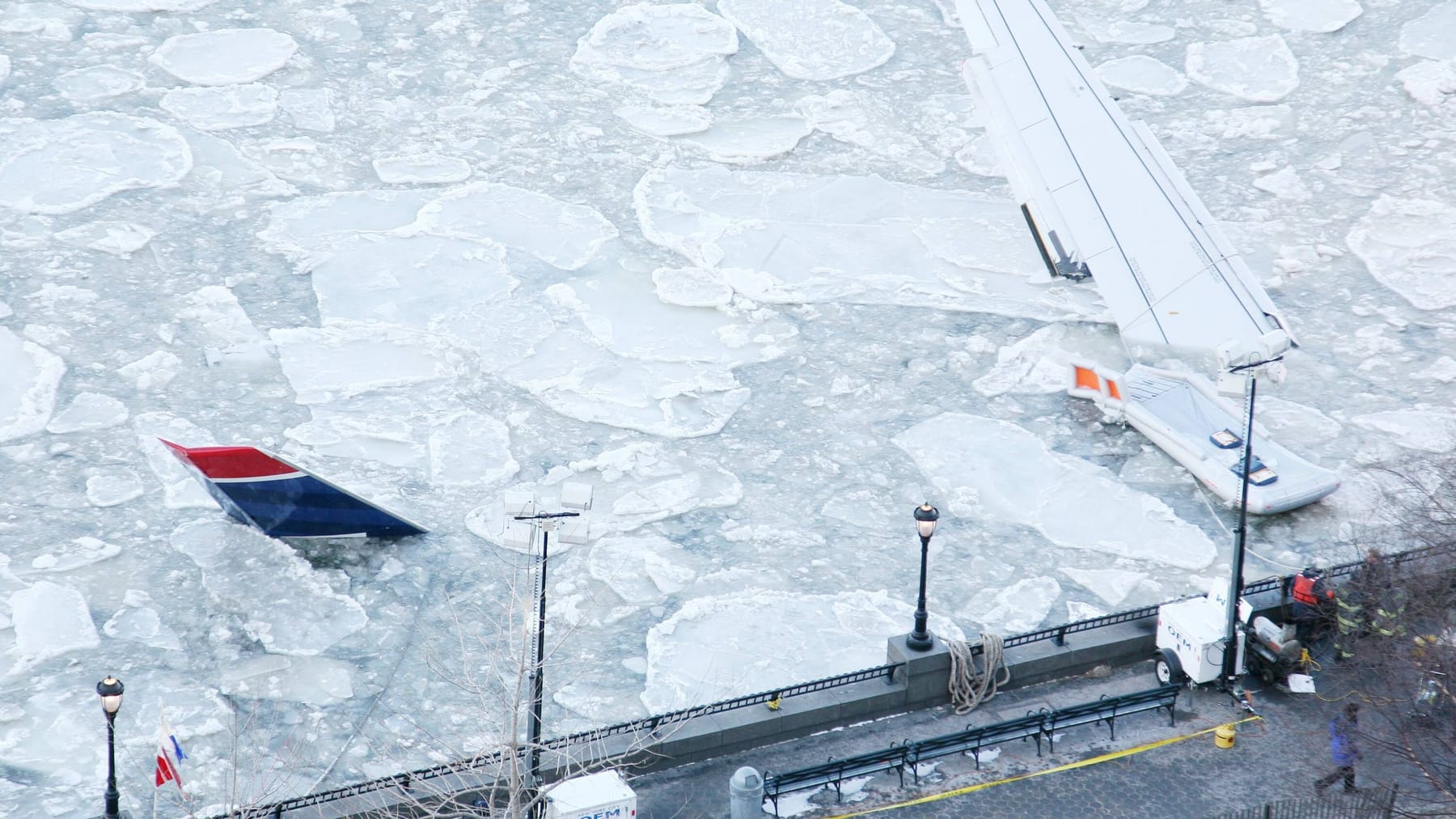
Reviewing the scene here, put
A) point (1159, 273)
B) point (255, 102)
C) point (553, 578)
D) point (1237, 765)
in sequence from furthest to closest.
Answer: point (255, 102), point (1159, 273), point (553, 578), point (1237, 765)

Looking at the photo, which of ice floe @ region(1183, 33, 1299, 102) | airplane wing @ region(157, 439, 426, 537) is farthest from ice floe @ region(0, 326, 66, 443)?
ice floe @ region(1183, 33, 1299, 102)

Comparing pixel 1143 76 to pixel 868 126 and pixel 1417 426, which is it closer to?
pixel 868 126

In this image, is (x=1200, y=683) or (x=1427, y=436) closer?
(x=1200, y=683)

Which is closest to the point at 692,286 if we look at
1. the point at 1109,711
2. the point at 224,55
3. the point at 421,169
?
the point at 421,169

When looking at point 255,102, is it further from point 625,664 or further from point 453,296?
point 625,664

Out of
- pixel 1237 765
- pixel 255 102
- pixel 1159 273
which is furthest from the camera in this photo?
pixel 255 102

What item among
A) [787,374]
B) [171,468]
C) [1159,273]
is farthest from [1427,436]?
[171,468]

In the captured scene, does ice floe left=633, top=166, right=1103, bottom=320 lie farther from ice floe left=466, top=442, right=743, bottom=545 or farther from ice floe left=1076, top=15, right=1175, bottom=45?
ice floe left=1076, top=15, right=1175, bottom=45
